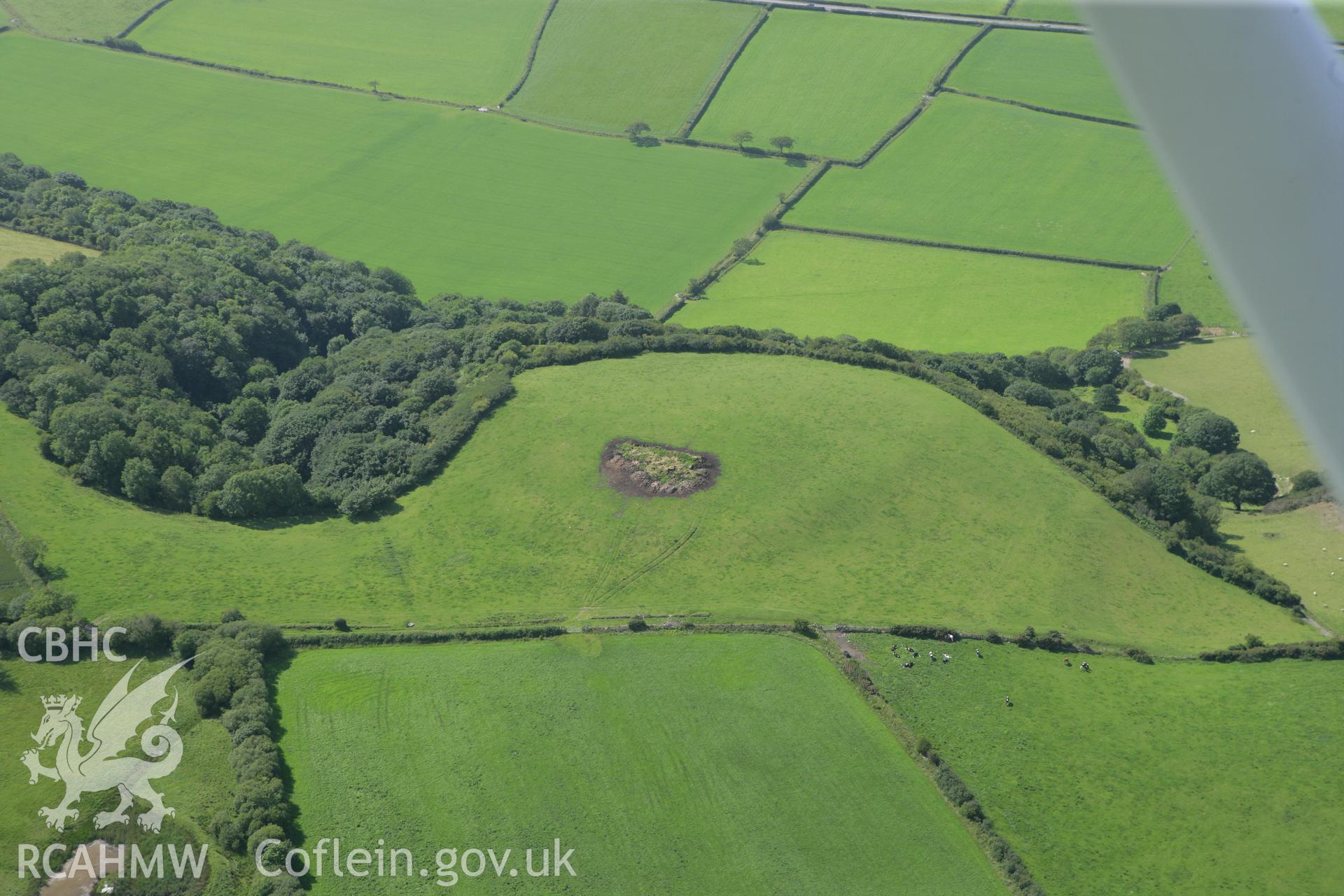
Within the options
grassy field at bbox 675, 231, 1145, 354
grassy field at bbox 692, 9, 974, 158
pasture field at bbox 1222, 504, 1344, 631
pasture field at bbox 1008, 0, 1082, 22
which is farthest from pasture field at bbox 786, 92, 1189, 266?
pasture field at bbox 1222, 504, 1344, 631

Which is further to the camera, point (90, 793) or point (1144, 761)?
point (1144, 761)

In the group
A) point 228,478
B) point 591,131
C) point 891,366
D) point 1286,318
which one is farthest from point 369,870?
point 591,131

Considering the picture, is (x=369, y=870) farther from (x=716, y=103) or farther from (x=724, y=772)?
(x=716, y=103)

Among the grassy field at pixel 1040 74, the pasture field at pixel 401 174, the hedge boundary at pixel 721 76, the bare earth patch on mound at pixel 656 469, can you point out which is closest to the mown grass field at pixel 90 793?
the bare earth patch on mound at pixel 656 469

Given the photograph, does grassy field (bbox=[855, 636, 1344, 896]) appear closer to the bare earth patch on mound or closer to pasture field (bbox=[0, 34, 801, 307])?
the bare earth patch on mound

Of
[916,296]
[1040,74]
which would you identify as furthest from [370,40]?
[1040,74]

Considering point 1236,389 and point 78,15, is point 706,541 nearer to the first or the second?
point 1236,389
